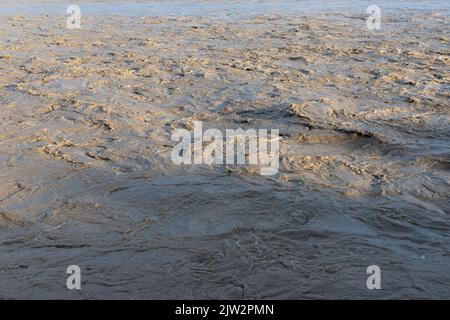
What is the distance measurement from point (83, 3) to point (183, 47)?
9.32 meters

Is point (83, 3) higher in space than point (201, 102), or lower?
higher

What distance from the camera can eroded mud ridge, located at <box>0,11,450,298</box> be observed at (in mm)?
2795

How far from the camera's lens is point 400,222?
3.25 metres

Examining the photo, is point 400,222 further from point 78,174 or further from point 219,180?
point 78,174

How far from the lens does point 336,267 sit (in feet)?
9.30

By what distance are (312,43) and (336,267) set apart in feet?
22.7

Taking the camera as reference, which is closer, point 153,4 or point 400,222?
point 400,222

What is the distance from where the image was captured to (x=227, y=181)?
3.90 meters

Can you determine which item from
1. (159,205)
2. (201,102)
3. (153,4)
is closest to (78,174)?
(159,205)

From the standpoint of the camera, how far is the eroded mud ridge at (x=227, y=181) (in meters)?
2.79
